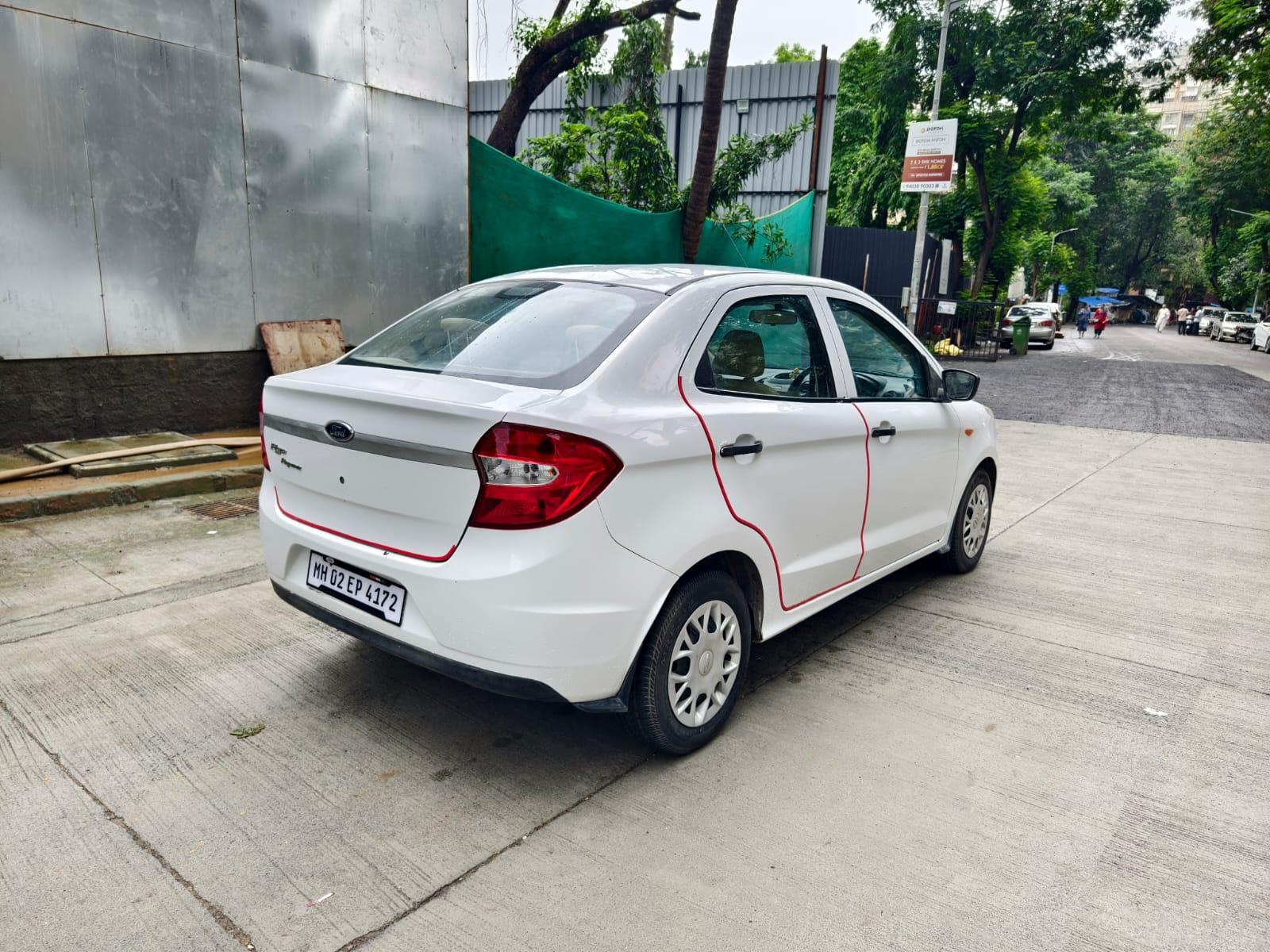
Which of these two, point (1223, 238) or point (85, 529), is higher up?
point (1223, 238)

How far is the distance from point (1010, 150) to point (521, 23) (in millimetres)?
19728

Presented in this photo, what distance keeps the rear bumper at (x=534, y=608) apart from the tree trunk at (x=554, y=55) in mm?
10377

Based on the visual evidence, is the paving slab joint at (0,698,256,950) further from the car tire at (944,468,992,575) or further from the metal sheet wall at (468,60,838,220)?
the metal sheet wall at (468,60,838,220)

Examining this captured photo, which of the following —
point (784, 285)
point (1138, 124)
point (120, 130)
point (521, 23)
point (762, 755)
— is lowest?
point (762, 755)

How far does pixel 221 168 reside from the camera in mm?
7219

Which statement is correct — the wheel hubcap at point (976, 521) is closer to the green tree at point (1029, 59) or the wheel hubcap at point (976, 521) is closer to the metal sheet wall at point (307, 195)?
the metal sheet wall at point (307, 195)

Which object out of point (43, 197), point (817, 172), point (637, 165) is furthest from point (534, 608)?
point (817, 172)

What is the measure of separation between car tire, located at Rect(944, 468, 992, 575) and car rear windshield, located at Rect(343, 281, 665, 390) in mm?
2645

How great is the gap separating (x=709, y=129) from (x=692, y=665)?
333 inches

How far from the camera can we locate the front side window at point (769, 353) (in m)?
3.27

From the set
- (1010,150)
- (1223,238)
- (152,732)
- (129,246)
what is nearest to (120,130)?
(129,246)

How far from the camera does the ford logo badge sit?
2967mm

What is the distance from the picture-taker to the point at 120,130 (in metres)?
6.62

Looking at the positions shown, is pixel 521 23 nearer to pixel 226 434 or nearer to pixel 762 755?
pixel 226 434
